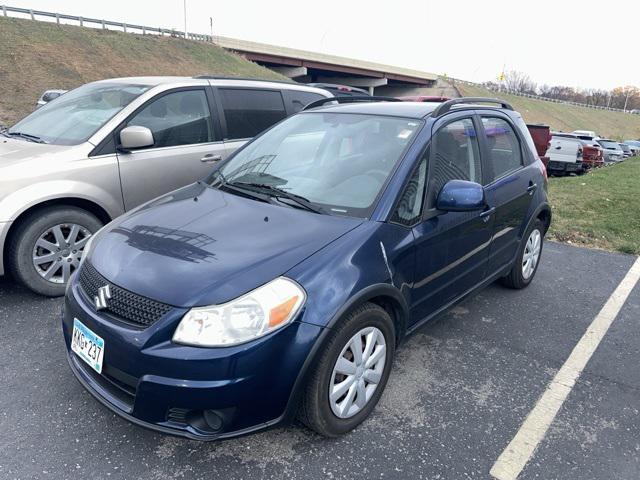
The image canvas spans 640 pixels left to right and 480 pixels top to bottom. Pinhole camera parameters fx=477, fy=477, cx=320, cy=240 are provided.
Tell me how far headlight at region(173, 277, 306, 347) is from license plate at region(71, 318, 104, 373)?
0.46 metres

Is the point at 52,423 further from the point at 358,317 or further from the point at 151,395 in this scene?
the point at 358,317

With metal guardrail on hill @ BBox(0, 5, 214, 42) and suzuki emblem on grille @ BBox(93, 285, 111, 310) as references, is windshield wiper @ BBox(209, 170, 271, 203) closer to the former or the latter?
suzuki emblem on grille @ BBox(93, 285, 111, 310)

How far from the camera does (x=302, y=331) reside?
81.5 inches

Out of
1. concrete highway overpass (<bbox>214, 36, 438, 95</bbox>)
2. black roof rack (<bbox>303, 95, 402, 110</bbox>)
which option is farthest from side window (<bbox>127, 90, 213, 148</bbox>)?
concrete highway overpass (<bbox>214, 36, 438, 95</bbox>)

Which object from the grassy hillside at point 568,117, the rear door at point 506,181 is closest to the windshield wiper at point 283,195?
the rear door at point 506,181

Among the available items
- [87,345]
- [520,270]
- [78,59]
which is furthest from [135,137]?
[78,59]

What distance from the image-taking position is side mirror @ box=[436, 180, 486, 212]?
2.73m

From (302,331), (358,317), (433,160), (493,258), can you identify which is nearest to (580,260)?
(493,258)

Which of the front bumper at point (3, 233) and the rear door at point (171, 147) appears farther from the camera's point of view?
the rear door at point (171, 147)

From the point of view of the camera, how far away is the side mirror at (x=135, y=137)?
3934mm

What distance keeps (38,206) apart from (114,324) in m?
2.09

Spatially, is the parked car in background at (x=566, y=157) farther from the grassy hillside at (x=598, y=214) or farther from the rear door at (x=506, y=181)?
the rear door at (x=506, y=181)

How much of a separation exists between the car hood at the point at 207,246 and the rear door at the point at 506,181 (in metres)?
1.53

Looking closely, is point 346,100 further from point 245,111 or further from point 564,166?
point 564,166
